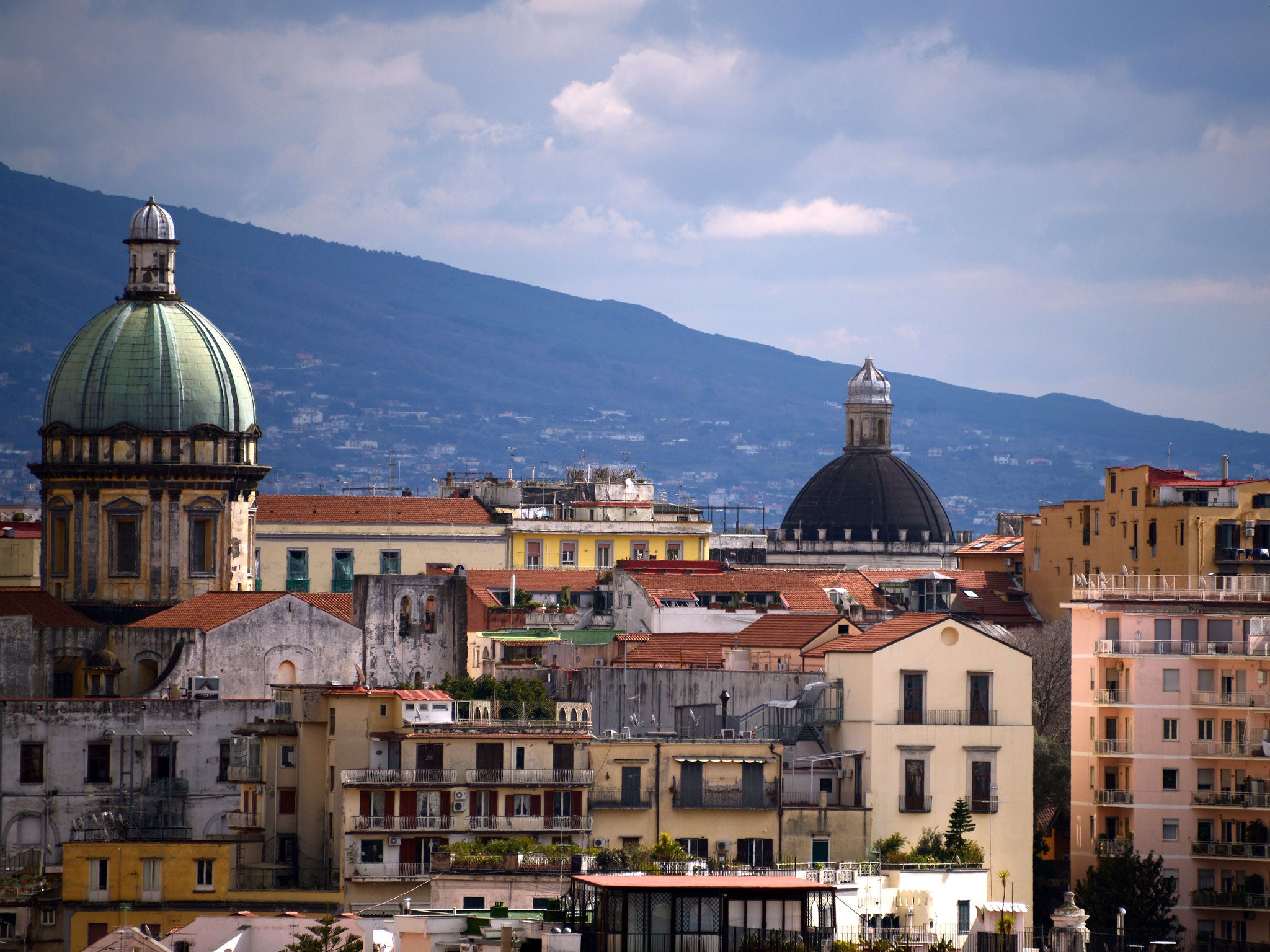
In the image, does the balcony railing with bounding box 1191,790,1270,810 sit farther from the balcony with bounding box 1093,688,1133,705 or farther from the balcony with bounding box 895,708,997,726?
the balcony with bounding box 895,708,997,726

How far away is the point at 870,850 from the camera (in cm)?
6431

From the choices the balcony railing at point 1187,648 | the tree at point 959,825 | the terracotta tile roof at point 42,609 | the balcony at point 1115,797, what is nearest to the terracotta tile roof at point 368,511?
the terracotta tile roof at point 42,609

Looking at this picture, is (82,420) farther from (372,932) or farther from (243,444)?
(372,932)

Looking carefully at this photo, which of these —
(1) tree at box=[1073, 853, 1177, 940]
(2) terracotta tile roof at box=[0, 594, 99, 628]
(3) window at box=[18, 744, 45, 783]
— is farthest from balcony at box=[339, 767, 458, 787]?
(2) terracotta tile roof at box=[0, 594, 99, 628]

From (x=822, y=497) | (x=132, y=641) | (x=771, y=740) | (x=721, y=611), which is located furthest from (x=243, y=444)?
(x=822, y=497)

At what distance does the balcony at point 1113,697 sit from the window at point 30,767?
2978cm

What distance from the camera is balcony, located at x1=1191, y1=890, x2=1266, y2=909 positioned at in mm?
73375

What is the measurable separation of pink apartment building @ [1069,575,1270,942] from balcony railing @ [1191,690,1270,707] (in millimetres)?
35

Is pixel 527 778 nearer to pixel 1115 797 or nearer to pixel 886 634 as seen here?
pixel 886 634

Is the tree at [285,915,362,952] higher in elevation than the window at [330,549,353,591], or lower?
lower

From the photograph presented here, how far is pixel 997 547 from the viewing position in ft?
433

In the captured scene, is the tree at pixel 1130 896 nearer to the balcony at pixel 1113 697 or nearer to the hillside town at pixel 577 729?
the hillside town at pixel 577 729

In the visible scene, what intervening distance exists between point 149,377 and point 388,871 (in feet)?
112

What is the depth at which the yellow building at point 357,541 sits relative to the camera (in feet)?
406
